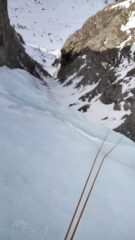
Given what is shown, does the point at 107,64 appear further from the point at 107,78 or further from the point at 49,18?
the point at 49,18

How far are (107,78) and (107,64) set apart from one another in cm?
180

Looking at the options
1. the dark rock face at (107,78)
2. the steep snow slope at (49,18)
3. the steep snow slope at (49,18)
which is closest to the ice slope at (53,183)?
the dark rock face at (107,78)

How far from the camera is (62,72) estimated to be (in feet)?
80.3

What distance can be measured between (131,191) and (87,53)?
16.5 meters

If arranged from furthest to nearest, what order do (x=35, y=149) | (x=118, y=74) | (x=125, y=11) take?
(x=125, y=11) → (x=118, y=74) → (x=35, y=149)

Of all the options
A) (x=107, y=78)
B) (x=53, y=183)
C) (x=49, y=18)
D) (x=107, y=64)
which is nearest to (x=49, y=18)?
(x=49, y=18)

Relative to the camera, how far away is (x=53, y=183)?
17.1ft

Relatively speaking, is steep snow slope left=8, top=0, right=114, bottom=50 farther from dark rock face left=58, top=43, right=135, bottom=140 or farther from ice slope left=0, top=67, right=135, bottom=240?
ice slope left=0, top=67, right=135, bottom=240

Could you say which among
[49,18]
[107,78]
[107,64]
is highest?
[107,64]

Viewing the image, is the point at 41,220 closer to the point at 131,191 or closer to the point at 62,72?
the point at 131,191

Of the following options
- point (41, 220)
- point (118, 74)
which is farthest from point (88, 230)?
point (118, 74)

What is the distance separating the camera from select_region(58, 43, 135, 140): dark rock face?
528 inches

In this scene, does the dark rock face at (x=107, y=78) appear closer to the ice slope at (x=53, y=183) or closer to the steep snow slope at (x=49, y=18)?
the ice slope at (x=53, y=183)

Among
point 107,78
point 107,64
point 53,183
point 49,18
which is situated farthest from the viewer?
point 49,18
